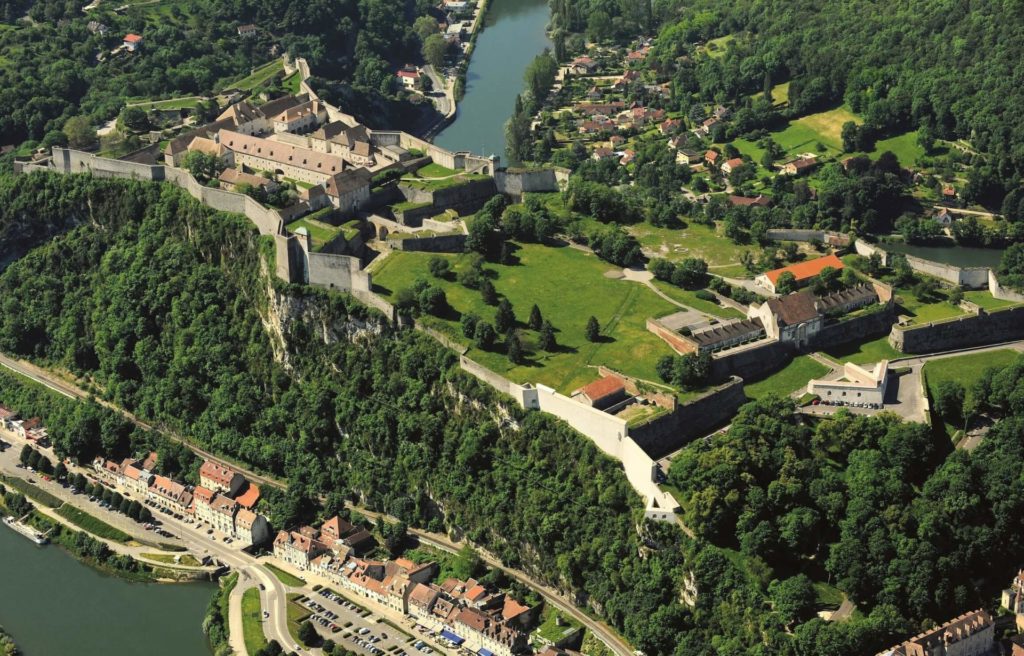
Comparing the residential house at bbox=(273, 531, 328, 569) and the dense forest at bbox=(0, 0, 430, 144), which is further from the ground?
the dense forest at bbox=(0, 0, 430, 144)

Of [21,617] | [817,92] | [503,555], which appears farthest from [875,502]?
[817,92]

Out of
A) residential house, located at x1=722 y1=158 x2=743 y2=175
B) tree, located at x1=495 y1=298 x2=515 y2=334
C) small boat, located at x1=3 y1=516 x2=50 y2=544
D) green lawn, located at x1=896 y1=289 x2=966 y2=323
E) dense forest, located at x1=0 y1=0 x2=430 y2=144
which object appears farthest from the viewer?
residential house, located at x1=722 y1=158 x2=743 y2=175

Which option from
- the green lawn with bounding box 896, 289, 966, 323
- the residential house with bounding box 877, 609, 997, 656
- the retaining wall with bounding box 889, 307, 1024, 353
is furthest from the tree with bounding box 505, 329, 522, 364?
the residential house with bounding box 877, 609, 997, 656

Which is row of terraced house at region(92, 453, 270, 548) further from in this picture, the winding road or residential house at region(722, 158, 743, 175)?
residential house at region(722, 158, 743, 175)

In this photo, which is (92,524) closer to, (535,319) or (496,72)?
(535,319)

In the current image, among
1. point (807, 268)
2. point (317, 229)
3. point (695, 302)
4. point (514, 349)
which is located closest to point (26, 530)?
point (317, 229)

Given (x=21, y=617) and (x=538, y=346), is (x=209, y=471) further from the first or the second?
(x=538, y=346)
